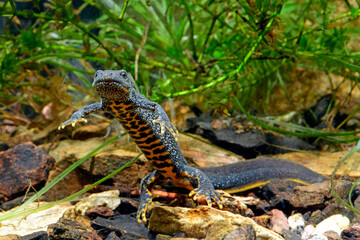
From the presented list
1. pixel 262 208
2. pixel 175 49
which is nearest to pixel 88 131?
pixel 175 49

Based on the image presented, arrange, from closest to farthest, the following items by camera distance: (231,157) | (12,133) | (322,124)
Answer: (231,157) → (322,124) → (12,133)

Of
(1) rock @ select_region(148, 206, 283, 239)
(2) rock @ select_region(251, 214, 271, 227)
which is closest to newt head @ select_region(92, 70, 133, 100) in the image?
(1) rock @ select_region(148, 206, 283, 239)

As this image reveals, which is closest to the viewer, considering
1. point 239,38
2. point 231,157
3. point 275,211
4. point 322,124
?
point 275,211

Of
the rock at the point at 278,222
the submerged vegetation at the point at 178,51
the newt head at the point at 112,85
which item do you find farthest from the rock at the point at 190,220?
the submerged vegetation at the point at 178,51

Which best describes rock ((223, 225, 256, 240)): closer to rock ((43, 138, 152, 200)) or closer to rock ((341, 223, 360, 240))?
rock ((341, 223, 360, 240))

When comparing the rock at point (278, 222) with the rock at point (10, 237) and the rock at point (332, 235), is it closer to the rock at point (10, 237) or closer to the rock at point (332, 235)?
the rock at point (332, 235)

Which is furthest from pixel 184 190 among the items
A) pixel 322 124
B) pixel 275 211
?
pixel 322 124

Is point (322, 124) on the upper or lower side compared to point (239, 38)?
lower

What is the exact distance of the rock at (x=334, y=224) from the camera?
2.40 metres

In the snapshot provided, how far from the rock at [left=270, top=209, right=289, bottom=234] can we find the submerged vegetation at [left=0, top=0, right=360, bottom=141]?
1320mm

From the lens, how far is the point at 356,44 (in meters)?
6.05

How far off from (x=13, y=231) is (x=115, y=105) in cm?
146

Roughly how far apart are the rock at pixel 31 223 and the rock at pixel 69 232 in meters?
0.50

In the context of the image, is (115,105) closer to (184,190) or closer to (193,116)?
(184,190)
